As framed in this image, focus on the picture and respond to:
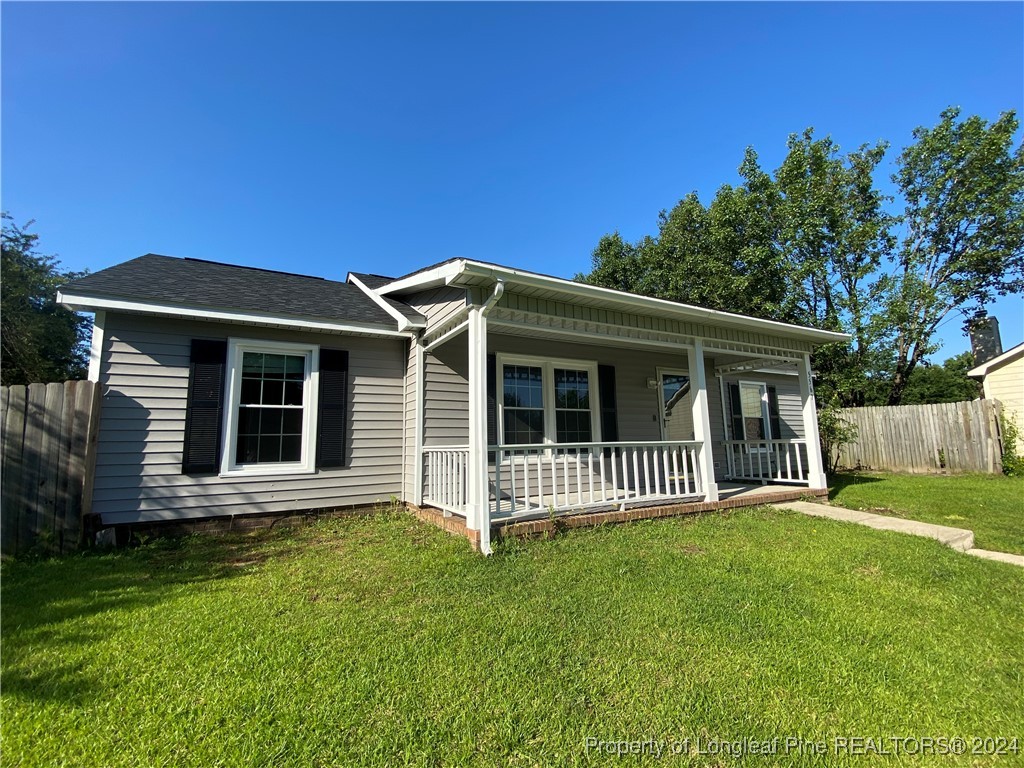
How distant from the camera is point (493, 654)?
2.56 meters

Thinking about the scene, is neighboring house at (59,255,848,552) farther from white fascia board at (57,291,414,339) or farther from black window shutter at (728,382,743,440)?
black window shutter at (728,382,743,440)

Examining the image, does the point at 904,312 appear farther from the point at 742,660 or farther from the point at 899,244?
the point at 742,660

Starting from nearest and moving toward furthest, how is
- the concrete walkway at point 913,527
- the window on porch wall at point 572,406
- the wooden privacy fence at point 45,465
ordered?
the wooden privacy fence at point 45,465
the concrete walkway at point 913,527
the window on porch wall at point 572,406

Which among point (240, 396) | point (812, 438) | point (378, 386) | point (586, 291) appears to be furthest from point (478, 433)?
point (812, 438)

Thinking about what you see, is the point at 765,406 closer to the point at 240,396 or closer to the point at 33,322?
the point at 240,396

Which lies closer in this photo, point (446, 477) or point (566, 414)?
point (446, 477)

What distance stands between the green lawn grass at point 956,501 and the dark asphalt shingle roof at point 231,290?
767cm

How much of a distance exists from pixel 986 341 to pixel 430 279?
74.0ft

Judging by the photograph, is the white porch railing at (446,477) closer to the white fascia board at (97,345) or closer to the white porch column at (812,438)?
the white fascia board at (97,345)

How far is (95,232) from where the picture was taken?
7.87 metres

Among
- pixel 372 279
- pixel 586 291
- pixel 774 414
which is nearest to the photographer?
pixel 586 291

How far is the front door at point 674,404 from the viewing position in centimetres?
848

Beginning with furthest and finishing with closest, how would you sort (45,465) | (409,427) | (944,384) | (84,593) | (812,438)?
A: (944,384) < (812,438) < (409,427) < (45,465) < (84,593)

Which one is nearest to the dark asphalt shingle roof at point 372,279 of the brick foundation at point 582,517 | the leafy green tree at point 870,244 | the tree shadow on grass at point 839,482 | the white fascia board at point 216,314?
the white fascia board at point 216,314
